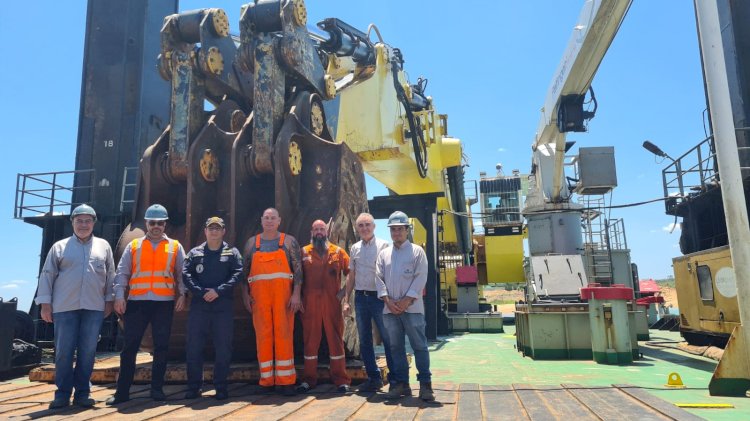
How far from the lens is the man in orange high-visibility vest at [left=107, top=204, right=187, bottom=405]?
394 cm

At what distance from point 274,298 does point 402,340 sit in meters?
1.08

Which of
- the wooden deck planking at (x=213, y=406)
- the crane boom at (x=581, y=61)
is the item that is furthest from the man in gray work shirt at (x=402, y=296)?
the crane boom at (x=581, y=61)

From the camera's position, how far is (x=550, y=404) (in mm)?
3510

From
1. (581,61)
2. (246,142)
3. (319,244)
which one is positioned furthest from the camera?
(581,61)

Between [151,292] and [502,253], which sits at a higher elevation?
[502,253]

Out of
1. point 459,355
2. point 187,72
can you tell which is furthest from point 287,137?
point 459,355

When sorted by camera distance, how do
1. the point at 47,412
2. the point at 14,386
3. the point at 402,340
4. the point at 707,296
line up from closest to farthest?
the point at 47,412
the point at 402,340
the point at 14,386
the point at 707,296

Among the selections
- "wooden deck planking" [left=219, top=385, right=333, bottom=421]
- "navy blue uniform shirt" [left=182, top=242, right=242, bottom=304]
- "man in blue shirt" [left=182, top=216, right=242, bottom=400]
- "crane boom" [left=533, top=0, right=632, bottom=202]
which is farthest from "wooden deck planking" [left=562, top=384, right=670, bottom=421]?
"crane boom" [left=533, top=0, right=632, bottom=202]

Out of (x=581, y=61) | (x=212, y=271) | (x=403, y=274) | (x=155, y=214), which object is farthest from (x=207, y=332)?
(x=581, y=61)

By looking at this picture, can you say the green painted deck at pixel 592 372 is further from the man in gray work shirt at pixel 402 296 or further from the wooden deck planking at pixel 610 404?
the man in gray work shirt at pixel 402 296

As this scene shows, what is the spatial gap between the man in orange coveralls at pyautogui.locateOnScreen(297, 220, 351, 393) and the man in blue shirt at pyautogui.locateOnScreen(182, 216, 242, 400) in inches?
22.8

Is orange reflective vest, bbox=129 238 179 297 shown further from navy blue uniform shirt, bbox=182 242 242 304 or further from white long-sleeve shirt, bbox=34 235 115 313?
white long-sleeve shirt, bbox=34 235 115 313

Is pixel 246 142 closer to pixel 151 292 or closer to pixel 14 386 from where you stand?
pixel 151 292

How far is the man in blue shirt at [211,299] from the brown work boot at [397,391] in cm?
122
